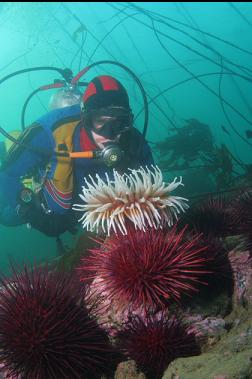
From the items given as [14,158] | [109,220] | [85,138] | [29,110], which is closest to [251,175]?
[85,138]

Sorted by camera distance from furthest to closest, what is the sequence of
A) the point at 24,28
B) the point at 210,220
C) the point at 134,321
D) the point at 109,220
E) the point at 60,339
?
the point at 24,28, the point at 210,220, the point at 109,220, the point at 134,321, the point at 60,339

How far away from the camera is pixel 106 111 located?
525 cm

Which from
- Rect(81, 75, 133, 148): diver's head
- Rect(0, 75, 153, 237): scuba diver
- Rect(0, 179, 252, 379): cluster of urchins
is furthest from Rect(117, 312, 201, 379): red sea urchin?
Rect(81, 75, 133, 148): diver's head

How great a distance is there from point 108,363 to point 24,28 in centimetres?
3678

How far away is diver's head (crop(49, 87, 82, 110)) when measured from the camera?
7.95 m

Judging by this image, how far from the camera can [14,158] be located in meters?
6.55

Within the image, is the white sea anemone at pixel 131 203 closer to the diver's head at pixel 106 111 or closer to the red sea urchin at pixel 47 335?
the red sea urchin at pixel 47 335

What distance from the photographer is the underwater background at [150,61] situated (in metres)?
12.2

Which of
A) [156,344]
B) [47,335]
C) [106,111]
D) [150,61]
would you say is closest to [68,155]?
[106,111]

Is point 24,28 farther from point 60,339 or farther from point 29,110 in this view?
point 29,110

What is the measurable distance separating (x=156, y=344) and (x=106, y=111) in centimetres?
370

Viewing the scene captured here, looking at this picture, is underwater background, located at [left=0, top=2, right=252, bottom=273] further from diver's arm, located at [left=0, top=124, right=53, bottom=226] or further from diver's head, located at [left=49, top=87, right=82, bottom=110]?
diver's head, located at [left=49, top=87, right=82, bottom=110]

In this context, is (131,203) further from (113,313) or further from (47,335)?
(47,335)

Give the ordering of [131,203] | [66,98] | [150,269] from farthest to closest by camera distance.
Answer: [66,98]
[131,203]
[150,269]
